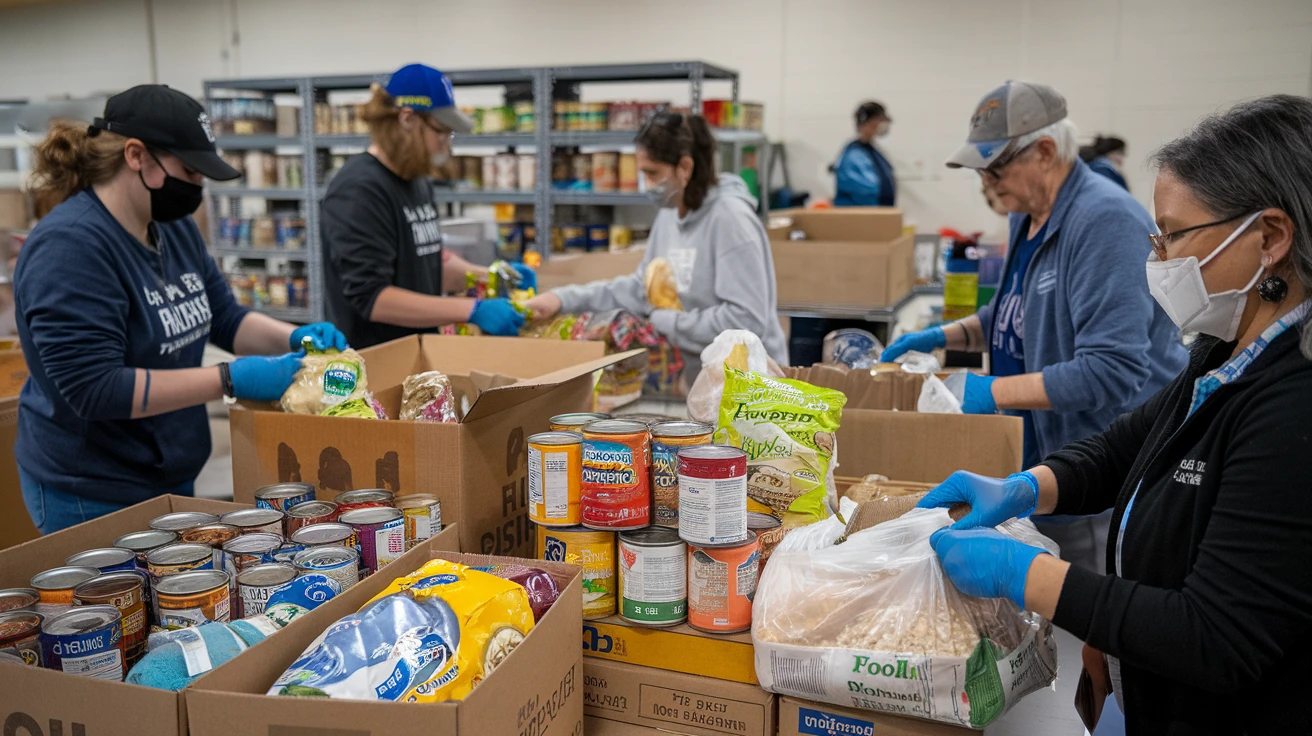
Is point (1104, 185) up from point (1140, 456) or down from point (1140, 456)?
up

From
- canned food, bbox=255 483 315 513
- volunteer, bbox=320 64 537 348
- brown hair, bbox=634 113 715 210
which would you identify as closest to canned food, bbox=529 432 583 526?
canned food, bbox=255 483 315 513

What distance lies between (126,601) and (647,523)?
0.73 meters

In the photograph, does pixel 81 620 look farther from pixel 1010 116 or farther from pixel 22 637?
pixel 1010 116

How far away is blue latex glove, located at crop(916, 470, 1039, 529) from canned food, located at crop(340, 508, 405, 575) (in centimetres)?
90

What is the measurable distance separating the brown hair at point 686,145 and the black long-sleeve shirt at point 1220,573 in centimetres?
211

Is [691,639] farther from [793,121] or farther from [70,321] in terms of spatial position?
[793,121]

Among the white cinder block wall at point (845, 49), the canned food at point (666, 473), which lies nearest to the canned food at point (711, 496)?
the canned food at point (666, 473)

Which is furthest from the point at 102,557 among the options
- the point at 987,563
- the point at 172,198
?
the point at 987,563

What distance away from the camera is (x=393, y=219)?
298cm

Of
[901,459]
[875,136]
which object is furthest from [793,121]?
[901,459]

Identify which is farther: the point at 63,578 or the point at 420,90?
the point at 420,90

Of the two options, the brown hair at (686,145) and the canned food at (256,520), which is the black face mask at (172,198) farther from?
the brown hair at (686,145)

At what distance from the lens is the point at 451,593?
4.00 ft

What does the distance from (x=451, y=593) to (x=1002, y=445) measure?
1300 mm
